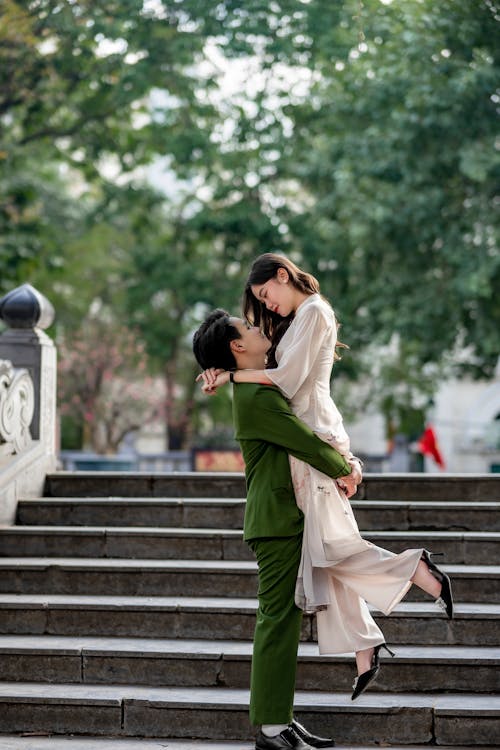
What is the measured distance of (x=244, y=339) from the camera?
4.93m

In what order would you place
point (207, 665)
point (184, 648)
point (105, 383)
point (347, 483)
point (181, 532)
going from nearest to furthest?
point (347, 483) < point (207, 665) < point (184, 648) < point (181, 532) < point (105, 383)

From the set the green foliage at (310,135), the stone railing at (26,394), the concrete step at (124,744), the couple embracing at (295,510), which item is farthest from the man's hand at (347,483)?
the green foliage at (310,135)

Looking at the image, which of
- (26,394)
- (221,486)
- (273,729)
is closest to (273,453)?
(273,729)

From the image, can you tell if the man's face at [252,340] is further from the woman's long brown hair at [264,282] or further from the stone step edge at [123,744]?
the stone step edge at [123,744]

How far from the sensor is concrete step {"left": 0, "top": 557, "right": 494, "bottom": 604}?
6148 mm

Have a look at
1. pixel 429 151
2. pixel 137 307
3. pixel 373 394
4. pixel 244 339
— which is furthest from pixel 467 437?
pixel 244 339

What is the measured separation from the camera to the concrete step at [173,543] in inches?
258

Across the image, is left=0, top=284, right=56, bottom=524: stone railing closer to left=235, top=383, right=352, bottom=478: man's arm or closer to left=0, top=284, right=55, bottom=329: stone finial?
left=0, top=284, right=55, bottom=329: stone finial

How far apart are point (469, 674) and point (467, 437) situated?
3614 centimetres

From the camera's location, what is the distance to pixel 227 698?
209 inches

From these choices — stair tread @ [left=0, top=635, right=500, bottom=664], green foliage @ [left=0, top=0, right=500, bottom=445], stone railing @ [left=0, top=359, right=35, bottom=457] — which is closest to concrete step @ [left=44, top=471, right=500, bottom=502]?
stone railing @ [left=0, top=359, right=35, bottom=457]

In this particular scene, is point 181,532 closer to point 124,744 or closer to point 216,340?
point 124,744

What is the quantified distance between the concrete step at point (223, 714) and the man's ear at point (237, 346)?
1.69 metres

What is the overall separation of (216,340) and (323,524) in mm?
933
